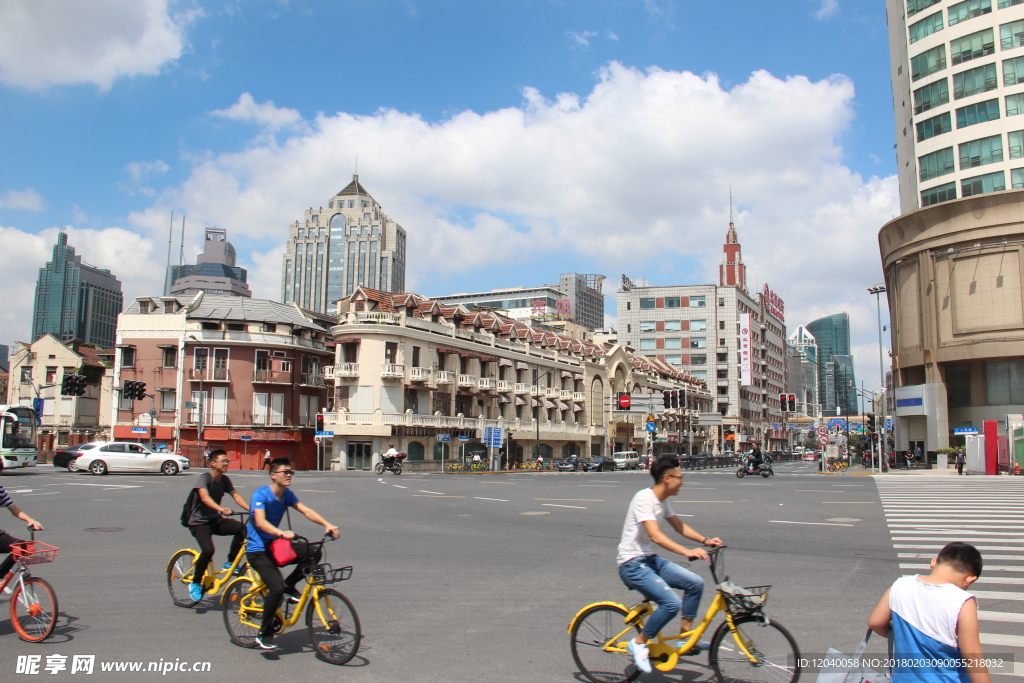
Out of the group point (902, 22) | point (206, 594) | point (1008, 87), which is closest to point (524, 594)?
point (206, 594)

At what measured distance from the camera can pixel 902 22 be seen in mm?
54938

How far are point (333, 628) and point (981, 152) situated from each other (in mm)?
54109

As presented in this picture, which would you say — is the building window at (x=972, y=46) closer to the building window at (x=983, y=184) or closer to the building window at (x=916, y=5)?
the building window at (x=916, y=5)

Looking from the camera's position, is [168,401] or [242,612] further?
[168,401]

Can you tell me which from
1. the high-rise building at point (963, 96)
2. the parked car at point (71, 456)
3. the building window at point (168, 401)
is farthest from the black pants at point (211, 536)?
the high-rise building at point (963, 96)

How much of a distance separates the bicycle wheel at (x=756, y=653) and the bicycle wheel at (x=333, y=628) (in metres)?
2.98

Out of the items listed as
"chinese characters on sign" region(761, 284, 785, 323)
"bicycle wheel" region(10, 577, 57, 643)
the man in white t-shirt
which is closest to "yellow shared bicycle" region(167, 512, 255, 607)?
"bicycle wheel" region(10, 577, 57, 643)

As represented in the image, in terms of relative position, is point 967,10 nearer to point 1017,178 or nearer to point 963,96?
point 963,96

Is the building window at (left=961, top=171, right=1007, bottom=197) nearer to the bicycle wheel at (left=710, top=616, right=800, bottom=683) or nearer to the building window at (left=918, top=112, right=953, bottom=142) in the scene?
the building window at (left=918, top=112, right=953, bottom=142)

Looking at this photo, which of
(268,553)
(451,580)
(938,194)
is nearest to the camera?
(268,553)

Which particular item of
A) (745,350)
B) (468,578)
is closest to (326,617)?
(468,578)

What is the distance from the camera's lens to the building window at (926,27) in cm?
5025

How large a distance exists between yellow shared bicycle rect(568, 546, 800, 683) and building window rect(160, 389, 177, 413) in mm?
53185

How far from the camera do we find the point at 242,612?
22.5ft
